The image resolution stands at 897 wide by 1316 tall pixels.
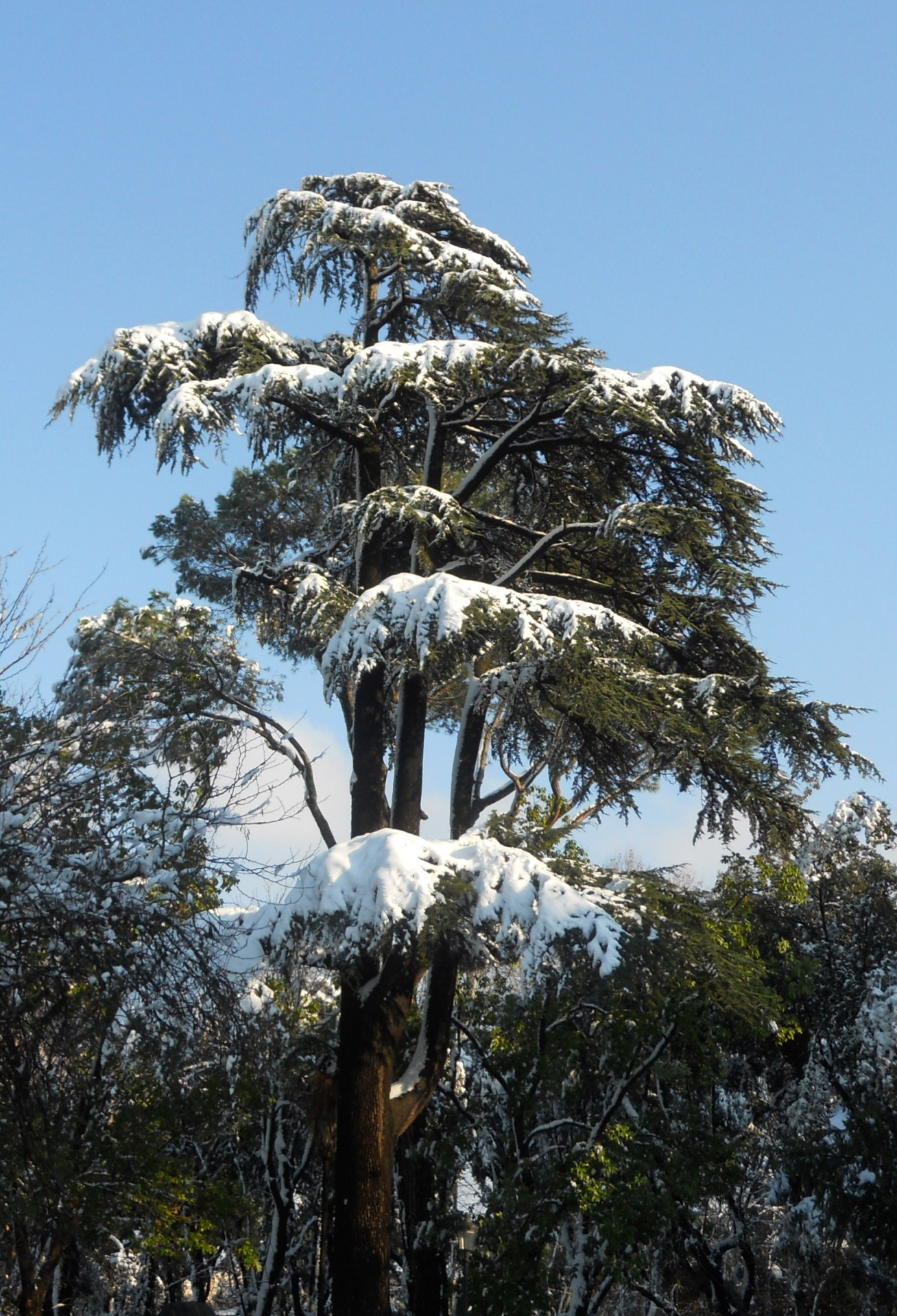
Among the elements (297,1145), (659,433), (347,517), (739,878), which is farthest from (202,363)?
(297,1145)

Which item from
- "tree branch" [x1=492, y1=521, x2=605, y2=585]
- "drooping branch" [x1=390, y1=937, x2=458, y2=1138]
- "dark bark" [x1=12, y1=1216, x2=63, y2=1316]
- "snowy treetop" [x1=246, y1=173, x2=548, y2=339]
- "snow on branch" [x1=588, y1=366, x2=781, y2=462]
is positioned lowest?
"dark bark" [x1=12, y1=1216, x2=63, y2=1316]

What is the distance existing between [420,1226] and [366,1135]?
4.20m

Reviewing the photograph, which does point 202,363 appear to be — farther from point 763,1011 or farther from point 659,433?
point 763,1011

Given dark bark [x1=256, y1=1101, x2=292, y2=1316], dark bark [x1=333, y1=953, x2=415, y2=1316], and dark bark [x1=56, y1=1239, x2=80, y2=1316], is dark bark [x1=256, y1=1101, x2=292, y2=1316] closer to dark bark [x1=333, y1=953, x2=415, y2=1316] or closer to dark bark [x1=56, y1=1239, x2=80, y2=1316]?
dark bark [x1=56, y1=1239, x2=80, y2=1316]

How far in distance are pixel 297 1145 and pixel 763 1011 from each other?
12.9 meters

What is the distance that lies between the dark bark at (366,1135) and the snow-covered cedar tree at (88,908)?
64.0 inches

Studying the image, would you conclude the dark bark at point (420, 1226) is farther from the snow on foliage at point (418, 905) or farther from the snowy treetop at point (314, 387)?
the snowy treetop at point (314, 387)

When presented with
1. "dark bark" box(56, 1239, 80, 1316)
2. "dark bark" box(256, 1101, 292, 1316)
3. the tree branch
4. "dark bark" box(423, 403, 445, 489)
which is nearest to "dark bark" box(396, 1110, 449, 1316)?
"dark bark" box(256, 1101, 292, 1316)

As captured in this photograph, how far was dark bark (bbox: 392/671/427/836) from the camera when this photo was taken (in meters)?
15.5

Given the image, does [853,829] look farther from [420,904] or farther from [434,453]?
Answer: [420,904]

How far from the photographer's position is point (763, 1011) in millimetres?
12969

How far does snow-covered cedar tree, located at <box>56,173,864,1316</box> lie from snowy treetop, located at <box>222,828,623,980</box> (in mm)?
37

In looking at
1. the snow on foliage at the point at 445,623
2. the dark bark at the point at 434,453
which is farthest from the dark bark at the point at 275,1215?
the dark bark at the point at 434,453

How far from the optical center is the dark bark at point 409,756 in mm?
15508
